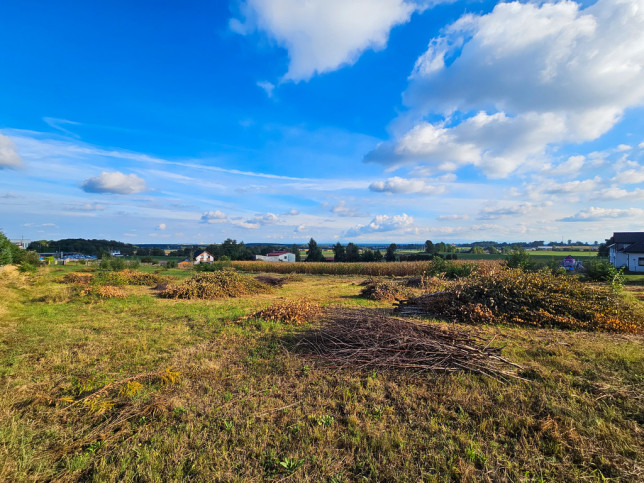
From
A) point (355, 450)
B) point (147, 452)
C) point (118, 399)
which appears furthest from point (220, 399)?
point (355, 450)

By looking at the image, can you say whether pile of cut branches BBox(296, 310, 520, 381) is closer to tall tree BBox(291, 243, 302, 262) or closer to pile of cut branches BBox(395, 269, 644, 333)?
pile of cut branches BBox(395, 269, 644, 333)

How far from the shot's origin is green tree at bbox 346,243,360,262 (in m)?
54.4

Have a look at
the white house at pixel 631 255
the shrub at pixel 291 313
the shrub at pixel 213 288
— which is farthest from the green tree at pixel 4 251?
the white house at pixel 631 255

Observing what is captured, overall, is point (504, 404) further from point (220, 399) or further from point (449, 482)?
point (220, 399)

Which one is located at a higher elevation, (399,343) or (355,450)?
(399,343)

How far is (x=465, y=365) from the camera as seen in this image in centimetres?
491

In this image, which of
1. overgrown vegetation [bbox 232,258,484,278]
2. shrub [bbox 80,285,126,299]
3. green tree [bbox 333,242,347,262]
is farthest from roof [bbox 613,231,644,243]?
shrub [bbox 80,285,126,299]

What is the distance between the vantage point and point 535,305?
853 cm

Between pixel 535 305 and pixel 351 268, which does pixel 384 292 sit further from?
pixel 351 268

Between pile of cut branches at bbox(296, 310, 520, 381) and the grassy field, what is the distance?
25 centimetres

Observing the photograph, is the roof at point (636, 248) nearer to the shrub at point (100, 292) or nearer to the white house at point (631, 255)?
the white house at point (631, 255)

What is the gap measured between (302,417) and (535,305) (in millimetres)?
8359

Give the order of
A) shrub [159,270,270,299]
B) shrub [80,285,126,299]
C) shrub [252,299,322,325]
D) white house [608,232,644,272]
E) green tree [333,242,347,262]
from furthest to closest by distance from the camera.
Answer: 1. green tree [333,242,347,262]
2. white house [608,232,644,272]
3. shrub [159,270,270,299]
4. shrub [80,285,126,299]
5. shrub [252,299,322,325]

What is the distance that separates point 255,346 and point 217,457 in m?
3.59
